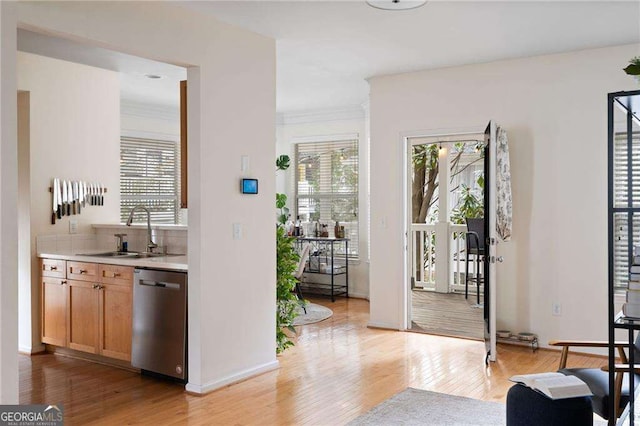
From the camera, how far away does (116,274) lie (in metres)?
4.62

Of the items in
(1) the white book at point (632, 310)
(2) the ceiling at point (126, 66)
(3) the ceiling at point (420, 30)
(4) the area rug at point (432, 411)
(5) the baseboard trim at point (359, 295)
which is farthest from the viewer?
(5) the baseboard trim at point (359, 295)

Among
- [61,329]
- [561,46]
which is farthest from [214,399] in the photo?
[561,46]

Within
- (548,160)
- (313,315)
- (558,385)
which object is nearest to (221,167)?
(558,385)

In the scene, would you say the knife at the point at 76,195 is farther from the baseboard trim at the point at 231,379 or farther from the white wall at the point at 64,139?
the baseboard trim at the point at 231,379

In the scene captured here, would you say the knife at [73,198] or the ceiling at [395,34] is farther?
the knife at [73,198]

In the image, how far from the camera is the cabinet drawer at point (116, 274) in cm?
454

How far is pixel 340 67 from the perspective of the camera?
5.79 metres

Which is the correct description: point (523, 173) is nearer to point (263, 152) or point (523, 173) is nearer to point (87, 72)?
point (263, 152)

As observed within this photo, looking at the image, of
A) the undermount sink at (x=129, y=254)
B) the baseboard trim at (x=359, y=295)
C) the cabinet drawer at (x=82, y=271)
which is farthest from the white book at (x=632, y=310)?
the baseboard trim at (x=359, y=295)

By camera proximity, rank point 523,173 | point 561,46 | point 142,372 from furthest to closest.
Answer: point 523,173 < point 561,46 < point 142,372

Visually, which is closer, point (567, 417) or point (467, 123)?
point (567, 417)

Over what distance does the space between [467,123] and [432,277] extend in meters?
3.60

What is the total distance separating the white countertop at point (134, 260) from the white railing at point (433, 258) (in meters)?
4.49

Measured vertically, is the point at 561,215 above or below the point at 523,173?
below
